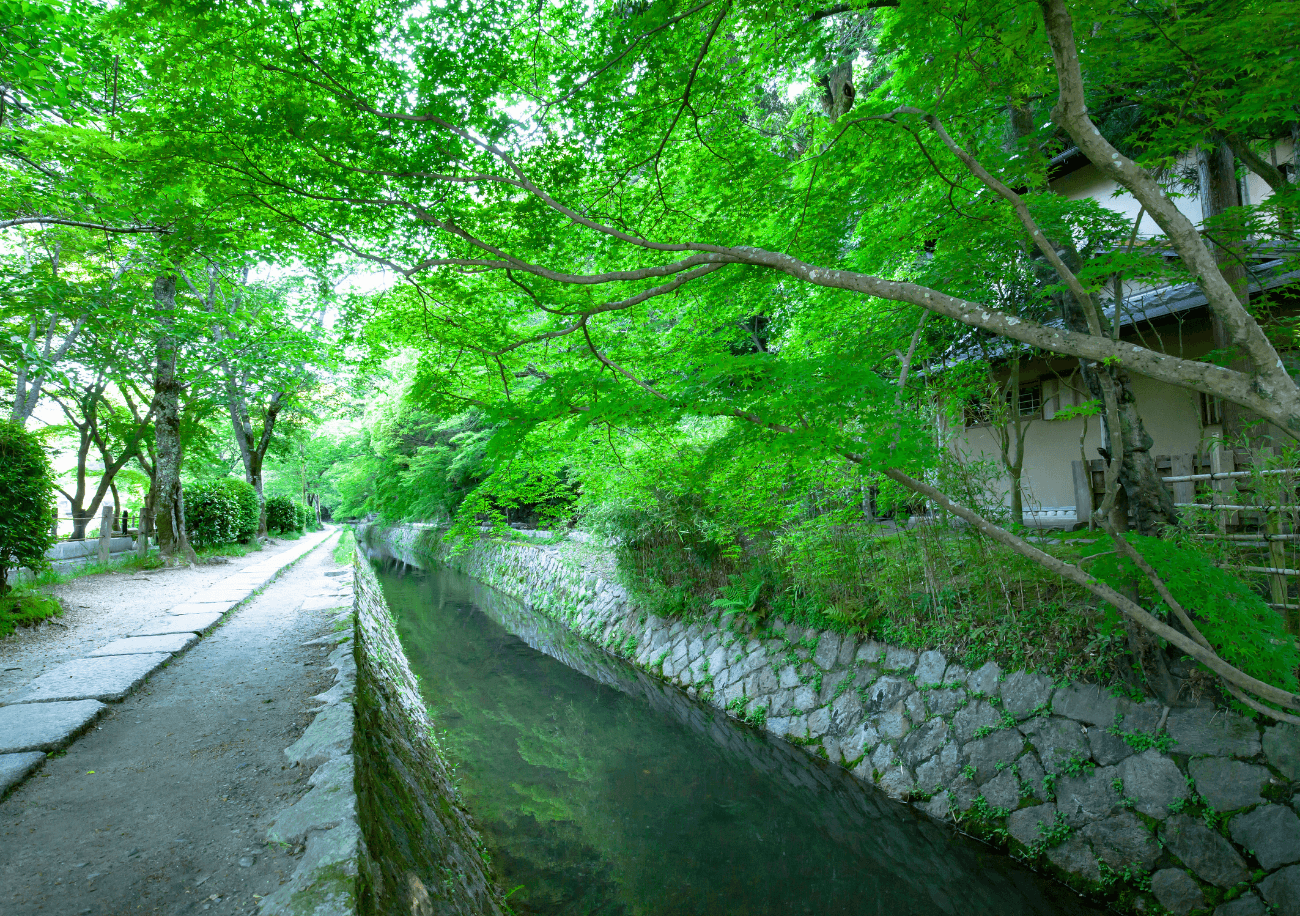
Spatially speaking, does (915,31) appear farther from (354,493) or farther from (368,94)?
(354,493)

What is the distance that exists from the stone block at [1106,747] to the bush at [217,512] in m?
18.0

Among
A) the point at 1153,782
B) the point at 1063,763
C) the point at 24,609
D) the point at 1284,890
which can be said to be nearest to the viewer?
the point at 1284,890

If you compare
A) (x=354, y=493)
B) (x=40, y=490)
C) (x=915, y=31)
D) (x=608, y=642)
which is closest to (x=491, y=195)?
(x=915, y=31)

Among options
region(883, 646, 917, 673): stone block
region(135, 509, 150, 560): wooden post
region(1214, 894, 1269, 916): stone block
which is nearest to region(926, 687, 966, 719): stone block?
region(883, 646, 917, 673): stone block

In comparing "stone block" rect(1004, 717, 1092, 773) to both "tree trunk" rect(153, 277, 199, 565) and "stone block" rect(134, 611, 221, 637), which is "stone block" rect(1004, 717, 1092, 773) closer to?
"stone block" rect(134, 611, 221, 637)

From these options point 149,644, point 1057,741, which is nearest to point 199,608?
→ point 149,644

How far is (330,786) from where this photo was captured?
271 centimetres

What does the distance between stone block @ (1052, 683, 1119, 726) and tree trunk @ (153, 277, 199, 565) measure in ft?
49.3

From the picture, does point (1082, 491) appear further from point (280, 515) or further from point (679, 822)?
point (280, 515)

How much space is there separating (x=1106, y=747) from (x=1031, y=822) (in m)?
0.87

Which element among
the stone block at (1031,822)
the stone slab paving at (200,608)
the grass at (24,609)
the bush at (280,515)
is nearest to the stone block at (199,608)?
the stone slab paving at (200,608)

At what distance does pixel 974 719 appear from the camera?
5.37 meters

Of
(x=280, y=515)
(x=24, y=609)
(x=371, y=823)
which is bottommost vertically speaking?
(x=371, y=823)

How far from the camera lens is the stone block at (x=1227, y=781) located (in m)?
3.91
